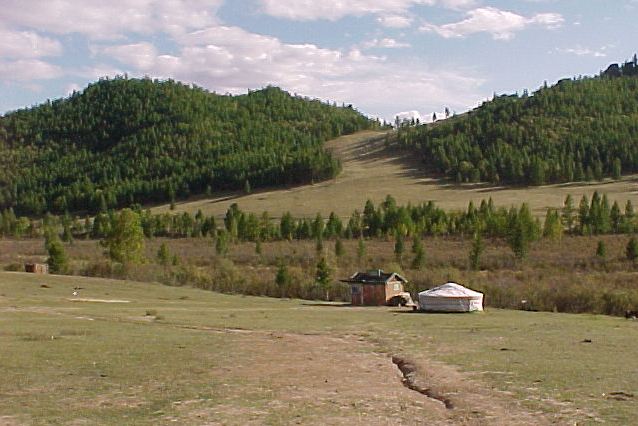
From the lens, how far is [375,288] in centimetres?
6072

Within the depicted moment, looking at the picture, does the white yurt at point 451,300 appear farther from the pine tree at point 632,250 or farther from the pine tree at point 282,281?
the pine tree at point 632,250

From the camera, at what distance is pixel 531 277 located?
72562 millimetres

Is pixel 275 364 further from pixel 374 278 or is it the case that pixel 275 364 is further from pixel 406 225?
pixel 406 225

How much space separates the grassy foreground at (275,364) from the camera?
52.1 feet

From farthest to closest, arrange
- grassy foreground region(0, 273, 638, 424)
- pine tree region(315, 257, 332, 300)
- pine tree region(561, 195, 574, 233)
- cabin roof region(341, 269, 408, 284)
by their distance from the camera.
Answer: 1. pine tree region(561, 195, 574, 233)
2. pine tree region(315, 257, 332, 300)
3. cabin roof region(341, 269, 408, 284)
4. grassy foreground region(0, 273, 638, 424)

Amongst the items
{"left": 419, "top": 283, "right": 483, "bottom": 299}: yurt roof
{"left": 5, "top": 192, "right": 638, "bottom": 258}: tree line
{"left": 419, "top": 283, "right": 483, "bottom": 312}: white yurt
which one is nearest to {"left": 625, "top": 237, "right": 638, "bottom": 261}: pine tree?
{"left": 5, "top": 192, "right": 638, "bottom": 258}: tree line

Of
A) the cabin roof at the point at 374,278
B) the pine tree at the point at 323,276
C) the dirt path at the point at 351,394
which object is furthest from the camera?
the pine tree at the point at 323,276

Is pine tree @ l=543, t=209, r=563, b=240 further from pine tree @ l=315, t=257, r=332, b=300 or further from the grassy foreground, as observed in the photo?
the grassy foreground

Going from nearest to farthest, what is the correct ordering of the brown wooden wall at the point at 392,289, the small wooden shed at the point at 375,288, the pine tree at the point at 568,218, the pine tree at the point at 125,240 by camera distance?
the small wooden shed at the point at 375,288
the brown wooden wall at the point at 392,289
the pine tree at the point at 125,240
the pine tree at the point at 568,218

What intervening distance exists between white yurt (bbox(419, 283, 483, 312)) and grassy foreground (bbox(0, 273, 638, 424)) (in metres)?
8.58

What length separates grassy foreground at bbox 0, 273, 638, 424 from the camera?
15.9 m

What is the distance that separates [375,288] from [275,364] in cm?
3835

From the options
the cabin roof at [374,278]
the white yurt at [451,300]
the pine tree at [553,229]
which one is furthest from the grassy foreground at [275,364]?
the pine tree at [553,229]

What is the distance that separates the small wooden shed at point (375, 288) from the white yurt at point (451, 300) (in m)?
8.57
